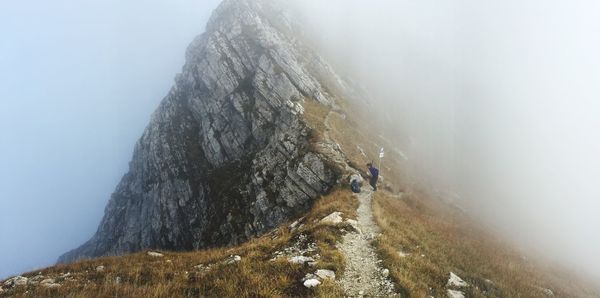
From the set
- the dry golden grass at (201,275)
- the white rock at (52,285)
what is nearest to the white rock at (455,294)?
the dry golden grass at (201,275)

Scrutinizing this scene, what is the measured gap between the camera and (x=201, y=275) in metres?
11.8

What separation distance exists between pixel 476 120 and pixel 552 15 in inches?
3485

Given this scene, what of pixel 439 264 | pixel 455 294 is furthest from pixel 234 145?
pixel 455 294

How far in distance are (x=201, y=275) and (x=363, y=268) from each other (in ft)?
18.8

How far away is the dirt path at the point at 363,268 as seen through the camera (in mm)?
11091

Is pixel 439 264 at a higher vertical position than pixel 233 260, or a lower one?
lower

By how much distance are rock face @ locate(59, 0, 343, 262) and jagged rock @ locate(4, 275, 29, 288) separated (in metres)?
20.1

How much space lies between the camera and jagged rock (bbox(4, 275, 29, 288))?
477 inches

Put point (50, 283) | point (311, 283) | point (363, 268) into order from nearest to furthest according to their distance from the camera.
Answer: point (311, 283) < point (50, 283) < point (363, 268)

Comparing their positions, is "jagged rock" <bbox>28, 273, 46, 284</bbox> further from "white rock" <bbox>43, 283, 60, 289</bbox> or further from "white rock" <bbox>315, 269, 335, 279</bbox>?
"white rock" <bbox>315, 269, 335, 279</bbox>

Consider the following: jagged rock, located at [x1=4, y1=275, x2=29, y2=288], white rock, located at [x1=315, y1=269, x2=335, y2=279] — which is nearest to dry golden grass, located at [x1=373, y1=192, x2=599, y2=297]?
white rock, located at [x1=315, y1=269, x2=335, y2=279]

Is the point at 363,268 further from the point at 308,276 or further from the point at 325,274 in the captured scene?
the point at 308,276

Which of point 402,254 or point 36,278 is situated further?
point 402,254

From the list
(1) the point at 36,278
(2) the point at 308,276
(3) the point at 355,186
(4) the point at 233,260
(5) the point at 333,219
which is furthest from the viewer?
(3) the point at 355,186
